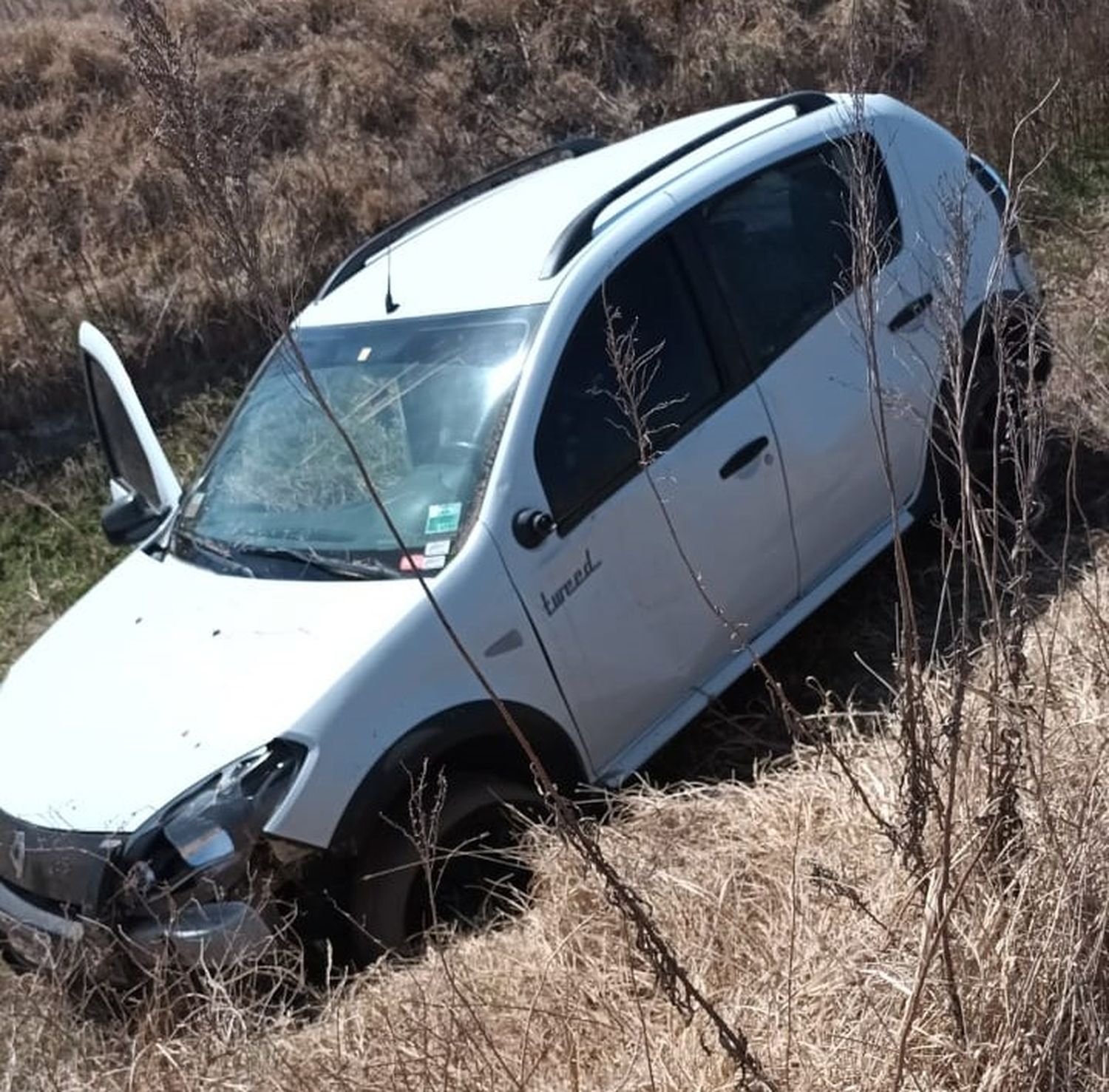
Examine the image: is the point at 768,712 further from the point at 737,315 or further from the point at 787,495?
the point at 737,315

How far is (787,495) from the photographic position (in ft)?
15.7

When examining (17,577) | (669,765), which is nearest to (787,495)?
(669,765)

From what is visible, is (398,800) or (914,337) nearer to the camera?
(398,800)

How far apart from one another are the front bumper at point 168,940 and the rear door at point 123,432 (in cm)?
184

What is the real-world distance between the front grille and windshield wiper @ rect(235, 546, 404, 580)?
37.9 inches

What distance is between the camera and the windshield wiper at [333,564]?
13.2 ft

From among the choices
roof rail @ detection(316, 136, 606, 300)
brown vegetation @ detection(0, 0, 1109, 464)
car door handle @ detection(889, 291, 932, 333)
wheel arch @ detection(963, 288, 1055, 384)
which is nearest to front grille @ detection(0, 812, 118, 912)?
roof rail @ detection(316, 136, 606, 300)

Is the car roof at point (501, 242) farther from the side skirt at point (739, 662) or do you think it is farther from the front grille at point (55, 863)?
the front grille at point (55, 863)

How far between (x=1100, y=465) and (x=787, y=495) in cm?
201

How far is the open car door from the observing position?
5.02m

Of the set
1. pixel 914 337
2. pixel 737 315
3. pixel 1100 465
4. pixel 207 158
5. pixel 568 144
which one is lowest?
pixel 1100 465

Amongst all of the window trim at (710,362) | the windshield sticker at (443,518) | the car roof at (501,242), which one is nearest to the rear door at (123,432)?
the car roof at (501,242)

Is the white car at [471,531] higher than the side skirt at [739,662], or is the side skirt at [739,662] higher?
the white car at [471,531]

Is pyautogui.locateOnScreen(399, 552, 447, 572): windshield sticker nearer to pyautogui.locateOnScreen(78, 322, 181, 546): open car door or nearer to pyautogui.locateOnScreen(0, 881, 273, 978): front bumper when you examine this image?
pyautogui.locateOnScreen(0, 881, 273, 978): front bumper
